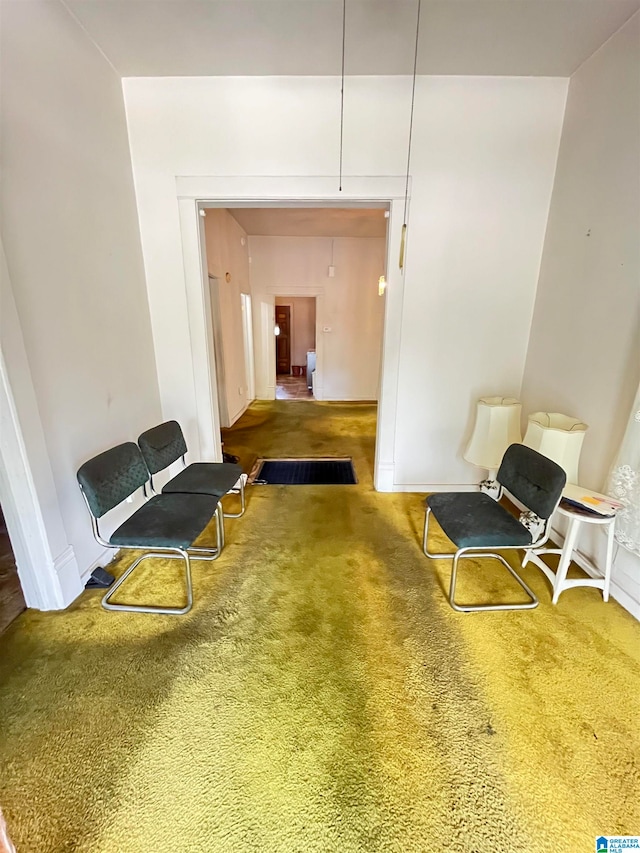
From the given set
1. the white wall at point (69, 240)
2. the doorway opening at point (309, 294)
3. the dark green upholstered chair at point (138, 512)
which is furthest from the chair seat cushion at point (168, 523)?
the doorway opening at point (309, 294)

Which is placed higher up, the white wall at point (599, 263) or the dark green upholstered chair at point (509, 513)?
the white wall at point (599, 263)

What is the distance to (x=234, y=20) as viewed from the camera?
5.87 feet

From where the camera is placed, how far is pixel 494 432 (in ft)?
7.22

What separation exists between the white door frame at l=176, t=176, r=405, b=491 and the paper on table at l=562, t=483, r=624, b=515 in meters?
1.28

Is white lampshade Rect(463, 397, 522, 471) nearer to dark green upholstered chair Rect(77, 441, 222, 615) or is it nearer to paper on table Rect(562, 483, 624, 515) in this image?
paper on table Rect(562, 483, 624, 515)

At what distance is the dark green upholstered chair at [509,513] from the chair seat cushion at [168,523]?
48.3 inches

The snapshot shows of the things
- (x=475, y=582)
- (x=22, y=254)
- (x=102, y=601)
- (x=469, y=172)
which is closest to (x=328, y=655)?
(x=475, y=582)

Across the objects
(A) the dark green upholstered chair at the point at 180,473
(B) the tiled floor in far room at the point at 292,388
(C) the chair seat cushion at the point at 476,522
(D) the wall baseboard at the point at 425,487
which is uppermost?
(A) the dark green upholstered chair at the point at 180,473

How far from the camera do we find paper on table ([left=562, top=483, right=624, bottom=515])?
1.64m

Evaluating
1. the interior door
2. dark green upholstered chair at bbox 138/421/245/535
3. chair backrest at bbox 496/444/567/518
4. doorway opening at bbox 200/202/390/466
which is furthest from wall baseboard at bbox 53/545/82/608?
the interior door

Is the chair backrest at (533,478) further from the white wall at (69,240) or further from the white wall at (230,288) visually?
the white wall at (230,288)

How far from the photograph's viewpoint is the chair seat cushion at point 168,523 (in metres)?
1.63

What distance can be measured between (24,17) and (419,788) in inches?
129

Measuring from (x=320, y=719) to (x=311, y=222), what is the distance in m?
5.67
